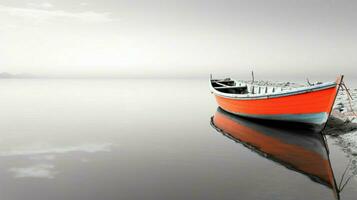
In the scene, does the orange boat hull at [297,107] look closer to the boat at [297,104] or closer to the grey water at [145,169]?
the boat at [297,104]

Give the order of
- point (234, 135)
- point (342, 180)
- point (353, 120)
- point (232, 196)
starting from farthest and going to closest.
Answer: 1. point (234, 135)
2. point (353, 120)
3. point (342, 180)
4. point (232, 196)

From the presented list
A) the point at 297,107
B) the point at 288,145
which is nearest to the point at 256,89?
the point at 297,107

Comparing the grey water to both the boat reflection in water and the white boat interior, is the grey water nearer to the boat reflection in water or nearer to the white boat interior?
the boat reflection in water

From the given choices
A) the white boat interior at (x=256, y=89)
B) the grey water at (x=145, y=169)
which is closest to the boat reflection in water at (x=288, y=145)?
the grey water at (x=145, y=169)

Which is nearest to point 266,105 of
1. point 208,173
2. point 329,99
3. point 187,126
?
point 329,99

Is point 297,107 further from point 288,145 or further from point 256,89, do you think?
point 256,89

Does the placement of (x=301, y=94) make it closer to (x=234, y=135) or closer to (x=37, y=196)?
(x=234, y=135)

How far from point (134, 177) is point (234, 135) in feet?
35.1

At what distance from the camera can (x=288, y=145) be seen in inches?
701

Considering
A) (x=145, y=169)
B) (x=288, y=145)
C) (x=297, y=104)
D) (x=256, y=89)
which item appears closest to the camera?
(x=145, y=169)

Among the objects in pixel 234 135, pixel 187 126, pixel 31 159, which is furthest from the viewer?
pixel 187 126

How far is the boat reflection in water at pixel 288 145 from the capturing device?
43.2 feet

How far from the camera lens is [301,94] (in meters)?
19.4

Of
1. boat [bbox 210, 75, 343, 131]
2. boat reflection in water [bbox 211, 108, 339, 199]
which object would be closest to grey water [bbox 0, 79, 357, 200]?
boat reflection in water [bbox 211, 108, 339, 199]
